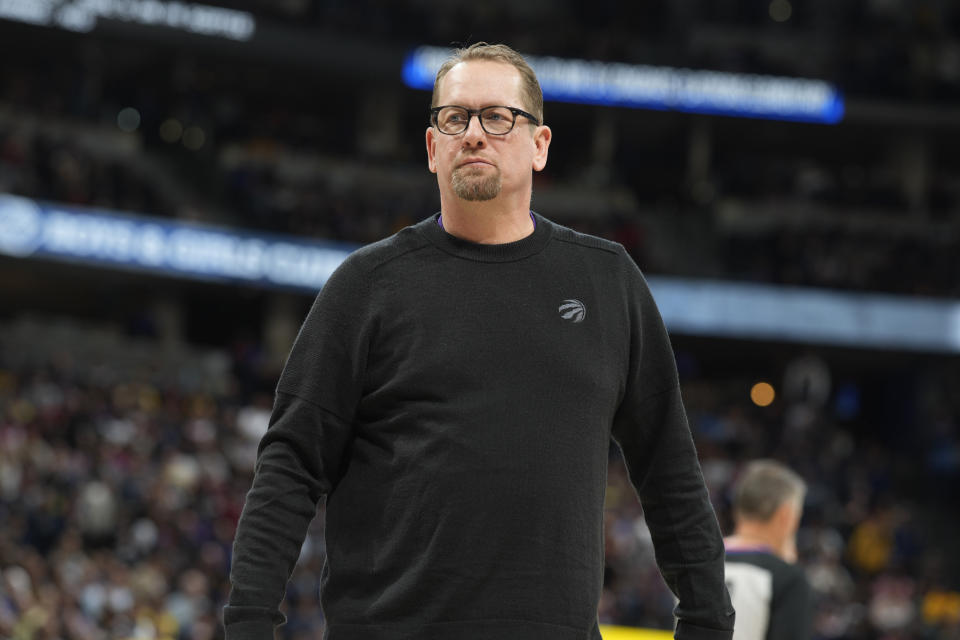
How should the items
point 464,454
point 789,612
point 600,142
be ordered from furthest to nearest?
point 600,142, point 789,612, point 464,454

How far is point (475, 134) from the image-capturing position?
249cm

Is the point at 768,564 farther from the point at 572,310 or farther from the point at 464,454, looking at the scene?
the point at 464,454

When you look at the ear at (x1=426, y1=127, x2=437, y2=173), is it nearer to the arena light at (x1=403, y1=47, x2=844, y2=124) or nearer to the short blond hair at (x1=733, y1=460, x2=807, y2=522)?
the short blond hair at (x1=733, y1=460, x2=807, y2=522)

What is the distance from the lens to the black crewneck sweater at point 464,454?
2.35m

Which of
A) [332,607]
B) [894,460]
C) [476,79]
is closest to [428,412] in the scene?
[332,607]

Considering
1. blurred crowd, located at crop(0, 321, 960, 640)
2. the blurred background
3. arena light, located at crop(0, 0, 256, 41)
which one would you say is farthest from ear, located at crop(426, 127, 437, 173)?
arena light, located at crop(0, 0, 256, 41)

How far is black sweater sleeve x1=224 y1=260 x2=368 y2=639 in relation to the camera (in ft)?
7.73

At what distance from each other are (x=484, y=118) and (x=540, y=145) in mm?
164

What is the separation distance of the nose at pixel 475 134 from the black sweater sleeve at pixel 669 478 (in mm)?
413

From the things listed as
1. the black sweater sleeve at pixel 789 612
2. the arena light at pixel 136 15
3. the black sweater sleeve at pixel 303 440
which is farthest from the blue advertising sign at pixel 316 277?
the black sweater sleeve at pixel 303 440

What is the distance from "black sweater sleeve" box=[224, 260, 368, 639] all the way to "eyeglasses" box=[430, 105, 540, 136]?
32 cm

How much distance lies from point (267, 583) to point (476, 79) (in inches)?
39.1

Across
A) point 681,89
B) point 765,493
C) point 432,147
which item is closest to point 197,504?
point 765,493

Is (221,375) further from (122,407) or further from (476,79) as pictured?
(476,79)
